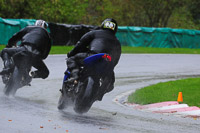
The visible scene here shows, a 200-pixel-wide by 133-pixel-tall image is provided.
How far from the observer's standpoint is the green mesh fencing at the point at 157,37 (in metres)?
40.4

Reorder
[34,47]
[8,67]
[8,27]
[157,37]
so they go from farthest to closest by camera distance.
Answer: [157,37], [8,27], [34,47], [8,67]

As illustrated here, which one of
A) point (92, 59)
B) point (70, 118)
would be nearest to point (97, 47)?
point (92, 59)

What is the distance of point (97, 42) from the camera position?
28.8ft

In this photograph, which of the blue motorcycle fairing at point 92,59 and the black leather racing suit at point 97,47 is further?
the black leather racing suit at point 97,47

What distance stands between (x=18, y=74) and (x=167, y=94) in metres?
3.85

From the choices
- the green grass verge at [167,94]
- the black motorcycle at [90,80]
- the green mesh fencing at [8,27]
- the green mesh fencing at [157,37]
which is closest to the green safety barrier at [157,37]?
the green mesh fencing at [157,37]

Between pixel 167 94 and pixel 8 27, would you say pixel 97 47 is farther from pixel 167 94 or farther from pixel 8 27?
pixel 8 27

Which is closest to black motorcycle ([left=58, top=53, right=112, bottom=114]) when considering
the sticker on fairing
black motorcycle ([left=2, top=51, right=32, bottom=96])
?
the sticker on fairing

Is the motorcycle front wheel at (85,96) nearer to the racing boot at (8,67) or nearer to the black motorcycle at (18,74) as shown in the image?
the black motorcycle at (18,74)

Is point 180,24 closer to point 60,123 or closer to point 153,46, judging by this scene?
point 153,46

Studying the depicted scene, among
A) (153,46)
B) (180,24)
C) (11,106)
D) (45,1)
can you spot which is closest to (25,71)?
(11,106)

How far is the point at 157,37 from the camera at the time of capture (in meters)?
42.0

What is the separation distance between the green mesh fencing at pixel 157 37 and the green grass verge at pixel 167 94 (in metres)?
25.7

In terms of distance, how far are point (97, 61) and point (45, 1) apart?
4208cm
